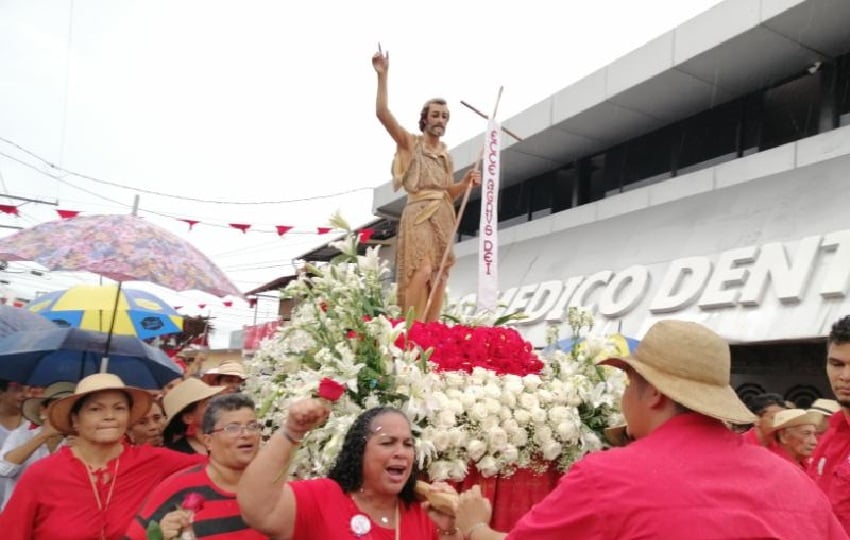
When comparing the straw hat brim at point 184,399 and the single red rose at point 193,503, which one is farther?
the straw hat brim at point 184,399

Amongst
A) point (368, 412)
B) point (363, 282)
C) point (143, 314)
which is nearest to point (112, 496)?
point (368, 412)

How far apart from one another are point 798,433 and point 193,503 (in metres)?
3.91

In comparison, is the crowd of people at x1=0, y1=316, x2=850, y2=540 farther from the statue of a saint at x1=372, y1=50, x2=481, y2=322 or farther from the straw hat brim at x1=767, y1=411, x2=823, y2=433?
the statue of a saint at x1=372, y1=50, x2=481, y2=322

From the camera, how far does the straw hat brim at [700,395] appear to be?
178 cm

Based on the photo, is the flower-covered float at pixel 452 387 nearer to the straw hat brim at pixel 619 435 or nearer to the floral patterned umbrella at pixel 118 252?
the straw hat brim at pixel 619 435

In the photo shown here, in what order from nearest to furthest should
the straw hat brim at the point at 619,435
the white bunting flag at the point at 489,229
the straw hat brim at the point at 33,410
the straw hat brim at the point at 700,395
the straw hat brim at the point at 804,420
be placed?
the straw hat brim at the point at 700,395 < the straw hat brim at the point at 619,435 < the straw hat brim at the point at 33,410 < the straw hat brim at the point at 804,420 < the white bunting flag at the point at 489,229

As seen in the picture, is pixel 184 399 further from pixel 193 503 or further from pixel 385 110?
pixel 385 110

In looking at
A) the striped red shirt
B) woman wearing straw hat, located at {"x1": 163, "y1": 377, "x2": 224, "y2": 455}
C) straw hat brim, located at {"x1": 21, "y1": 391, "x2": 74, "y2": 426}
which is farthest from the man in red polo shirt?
straw hat brim, located at {"x1": 21, "y1": 391, "x2": 74, "y2": 426}

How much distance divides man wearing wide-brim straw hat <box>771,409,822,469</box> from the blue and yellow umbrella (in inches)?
179

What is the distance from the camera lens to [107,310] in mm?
5535


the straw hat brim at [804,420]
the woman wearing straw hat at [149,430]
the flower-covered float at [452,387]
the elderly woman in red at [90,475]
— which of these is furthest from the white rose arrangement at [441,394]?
the straw hat brim at [804,420]

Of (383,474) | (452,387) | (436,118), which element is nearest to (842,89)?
(436,118)

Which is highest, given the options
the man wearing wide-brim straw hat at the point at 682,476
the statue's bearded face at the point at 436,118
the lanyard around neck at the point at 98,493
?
the statue's bearded face at the point at 436,118

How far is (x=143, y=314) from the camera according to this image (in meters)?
6.35
